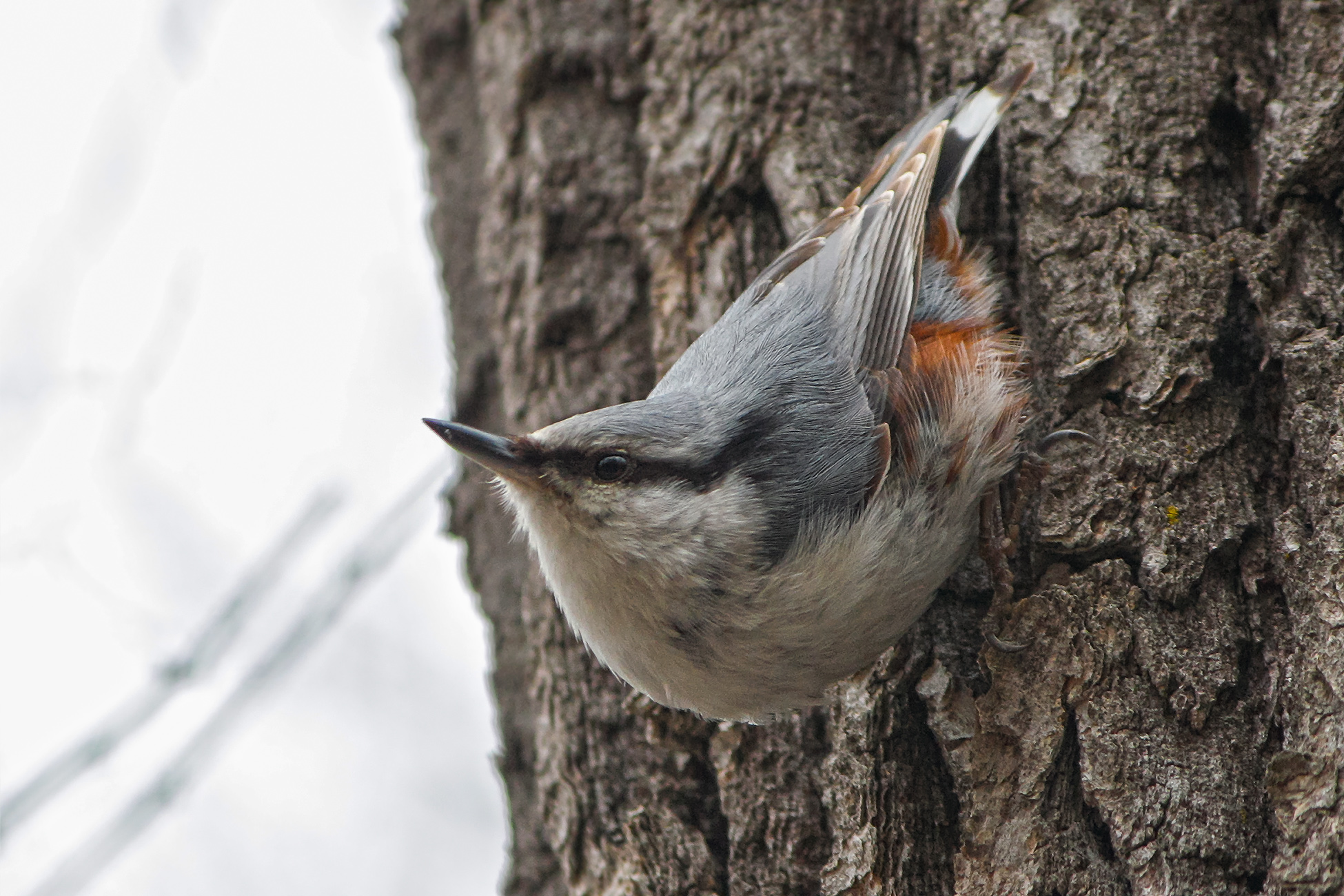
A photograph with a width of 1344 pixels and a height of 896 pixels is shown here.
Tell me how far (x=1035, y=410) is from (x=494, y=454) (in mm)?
1018

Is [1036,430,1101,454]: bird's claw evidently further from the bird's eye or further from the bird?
the bird's eye

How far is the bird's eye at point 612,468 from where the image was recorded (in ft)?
6.79

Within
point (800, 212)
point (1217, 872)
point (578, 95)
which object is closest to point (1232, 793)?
point (1217, 872)

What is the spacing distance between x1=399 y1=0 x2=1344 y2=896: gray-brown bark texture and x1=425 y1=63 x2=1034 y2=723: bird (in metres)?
0.13

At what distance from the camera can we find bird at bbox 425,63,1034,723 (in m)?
2.03

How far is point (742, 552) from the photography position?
204 centimetres

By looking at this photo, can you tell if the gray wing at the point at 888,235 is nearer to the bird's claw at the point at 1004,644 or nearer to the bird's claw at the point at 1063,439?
the bird's claw at the point at 1063,439

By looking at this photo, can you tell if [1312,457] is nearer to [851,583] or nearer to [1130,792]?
[1130,792]

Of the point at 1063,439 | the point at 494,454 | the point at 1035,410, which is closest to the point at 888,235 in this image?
the point at 1035,410

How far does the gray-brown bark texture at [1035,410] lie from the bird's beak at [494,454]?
0.54m

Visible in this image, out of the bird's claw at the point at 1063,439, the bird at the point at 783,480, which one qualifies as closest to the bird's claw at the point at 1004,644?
the bird at the point at 783,480

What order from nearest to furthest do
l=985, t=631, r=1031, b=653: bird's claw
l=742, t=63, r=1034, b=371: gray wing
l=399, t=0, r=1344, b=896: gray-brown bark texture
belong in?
l=399, t=0, r=1344, b=896: gray-brown bark texture
l=985, t=631, r=1031, b=653: bird's claw
l=742, t=63, r=1034, b=371: gray wing

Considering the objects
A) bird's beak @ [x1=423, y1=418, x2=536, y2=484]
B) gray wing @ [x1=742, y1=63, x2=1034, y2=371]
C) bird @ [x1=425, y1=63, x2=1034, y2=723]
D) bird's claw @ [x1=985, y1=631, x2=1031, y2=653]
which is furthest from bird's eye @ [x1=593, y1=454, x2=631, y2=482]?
bird's claw @ [x1=985, y1=631, x2=1031, y2=653]

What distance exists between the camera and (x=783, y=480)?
2.14m
